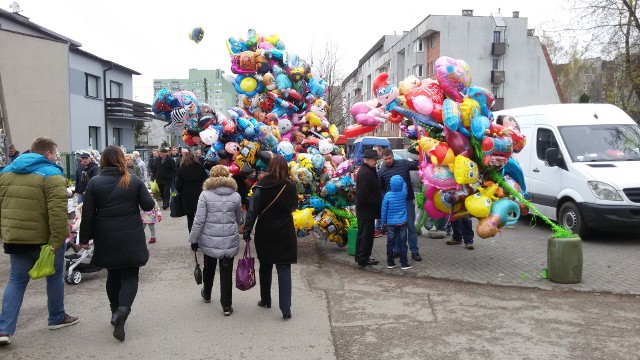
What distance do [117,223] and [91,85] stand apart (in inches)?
1008

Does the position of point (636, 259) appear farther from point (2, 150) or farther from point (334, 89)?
point (334, 89)

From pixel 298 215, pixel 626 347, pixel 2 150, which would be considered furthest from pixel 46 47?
pixel 626 347

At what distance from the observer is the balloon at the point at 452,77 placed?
7.63 meters

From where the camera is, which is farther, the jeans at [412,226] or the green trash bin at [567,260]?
the jeans at [412,226]

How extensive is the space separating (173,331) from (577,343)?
4028 millimetres

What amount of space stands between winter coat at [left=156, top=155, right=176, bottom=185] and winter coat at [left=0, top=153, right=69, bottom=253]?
9285 mm

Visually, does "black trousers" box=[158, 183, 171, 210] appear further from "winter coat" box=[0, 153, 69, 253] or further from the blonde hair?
"winter coat" box=[0, 153, 69, 253]

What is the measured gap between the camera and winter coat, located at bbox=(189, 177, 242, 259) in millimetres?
5957

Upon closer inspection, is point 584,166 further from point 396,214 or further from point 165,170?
point 165,170

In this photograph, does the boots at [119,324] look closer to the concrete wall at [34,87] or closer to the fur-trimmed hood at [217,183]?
the fur-trimmed hood at [217,183]

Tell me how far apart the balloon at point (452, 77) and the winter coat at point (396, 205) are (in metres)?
1.45

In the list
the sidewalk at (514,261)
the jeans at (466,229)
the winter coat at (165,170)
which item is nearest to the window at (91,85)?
the winter coat at (165,170)

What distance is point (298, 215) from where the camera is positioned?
8773 millimetres

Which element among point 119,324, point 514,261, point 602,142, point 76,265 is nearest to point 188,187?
point 76,265
